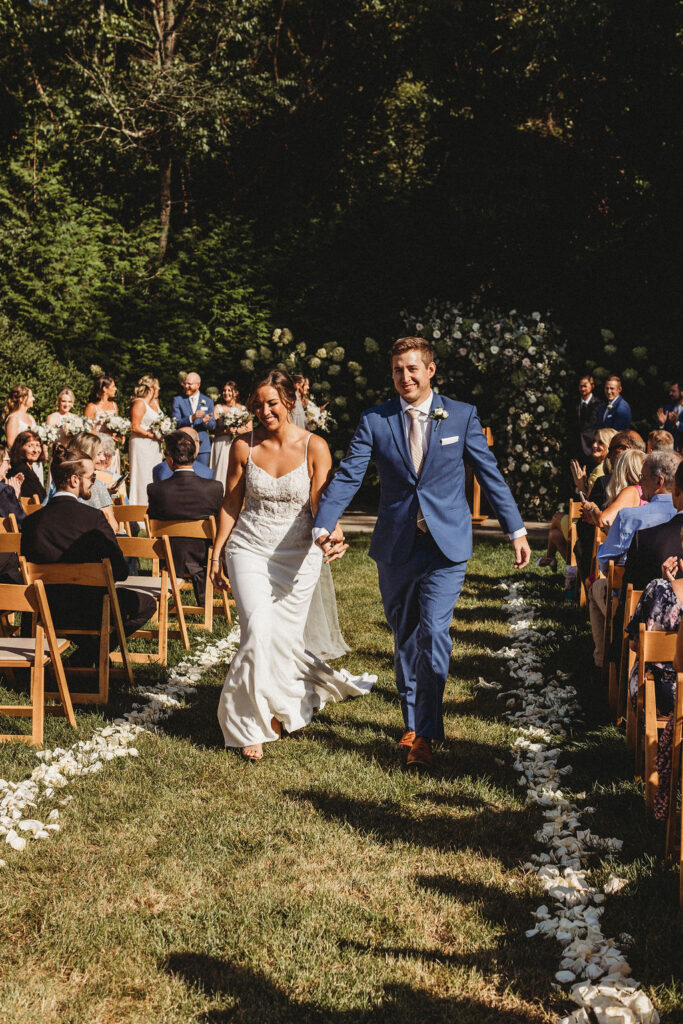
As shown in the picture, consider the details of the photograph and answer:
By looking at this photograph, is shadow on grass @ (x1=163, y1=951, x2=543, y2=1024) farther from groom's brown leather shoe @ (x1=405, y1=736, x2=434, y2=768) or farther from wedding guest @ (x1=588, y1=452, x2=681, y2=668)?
wedding guest @ (x1=588, y1=452, x2=681, y2=668)

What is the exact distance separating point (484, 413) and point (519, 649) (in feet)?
27.8

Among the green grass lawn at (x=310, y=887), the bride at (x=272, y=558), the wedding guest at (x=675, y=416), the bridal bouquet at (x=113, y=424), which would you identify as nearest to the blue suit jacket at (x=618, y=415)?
the wedding guest at (x=675, y=416)

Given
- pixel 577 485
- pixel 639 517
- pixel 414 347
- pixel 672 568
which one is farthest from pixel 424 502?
pixel 577 485

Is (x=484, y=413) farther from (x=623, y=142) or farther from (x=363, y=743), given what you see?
(x=363, y=743)

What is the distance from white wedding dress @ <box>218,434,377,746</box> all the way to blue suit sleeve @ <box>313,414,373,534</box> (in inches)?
11.9

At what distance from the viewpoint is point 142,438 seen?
38.8ft

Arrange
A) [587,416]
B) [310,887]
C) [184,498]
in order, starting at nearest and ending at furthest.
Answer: [310,887], [184,498], [587,416]

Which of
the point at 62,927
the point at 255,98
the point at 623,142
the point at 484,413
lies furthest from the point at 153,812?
the point at 255,98

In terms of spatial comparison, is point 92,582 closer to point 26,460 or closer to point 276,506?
point 276,506

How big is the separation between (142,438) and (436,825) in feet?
27.8

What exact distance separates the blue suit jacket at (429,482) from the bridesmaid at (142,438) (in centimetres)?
684

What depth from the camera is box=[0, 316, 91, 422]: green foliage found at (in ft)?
48.5

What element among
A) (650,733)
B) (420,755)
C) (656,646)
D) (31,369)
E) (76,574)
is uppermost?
(31,369)

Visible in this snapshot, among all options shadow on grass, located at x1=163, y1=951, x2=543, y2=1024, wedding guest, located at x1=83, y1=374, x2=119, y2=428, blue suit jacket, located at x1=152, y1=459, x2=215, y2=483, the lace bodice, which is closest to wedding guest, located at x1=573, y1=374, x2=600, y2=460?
blue suit jacket, located at x1=152, y1=459, x2=215, y2=483
